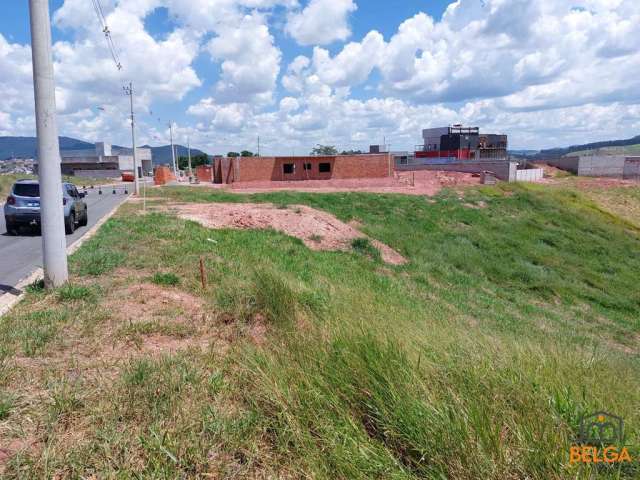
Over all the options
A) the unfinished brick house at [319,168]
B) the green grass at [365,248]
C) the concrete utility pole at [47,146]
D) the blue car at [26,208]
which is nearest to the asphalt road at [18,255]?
the blue car at [26,208]

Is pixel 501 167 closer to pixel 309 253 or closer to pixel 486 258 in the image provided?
pixel 486 258

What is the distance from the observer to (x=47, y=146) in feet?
22.1

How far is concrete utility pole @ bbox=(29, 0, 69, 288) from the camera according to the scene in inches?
261

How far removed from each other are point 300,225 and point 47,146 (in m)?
11.0

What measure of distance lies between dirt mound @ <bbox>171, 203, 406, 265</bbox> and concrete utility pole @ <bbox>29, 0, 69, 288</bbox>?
8.88 meters

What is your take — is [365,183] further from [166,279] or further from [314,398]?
[314,398]

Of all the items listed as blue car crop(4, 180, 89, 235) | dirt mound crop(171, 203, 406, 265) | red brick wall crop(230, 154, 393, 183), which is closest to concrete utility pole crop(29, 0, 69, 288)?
dirt mound crop(171, 203, 406, 265)

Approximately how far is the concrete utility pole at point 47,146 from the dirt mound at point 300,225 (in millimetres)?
8876

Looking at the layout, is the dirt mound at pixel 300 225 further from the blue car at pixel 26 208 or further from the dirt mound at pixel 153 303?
the dirt mound at pixel 153 303

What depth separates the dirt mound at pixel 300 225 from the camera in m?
16.1

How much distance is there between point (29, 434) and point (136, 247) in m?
7.61

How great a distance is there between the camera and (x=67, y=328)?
5.23 m

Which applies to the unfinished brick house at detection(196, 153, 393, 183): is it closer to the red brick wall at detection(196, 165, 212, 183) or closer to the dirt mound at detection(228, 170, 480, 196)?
the dirt mound at detection(228, 170, 480, 196)

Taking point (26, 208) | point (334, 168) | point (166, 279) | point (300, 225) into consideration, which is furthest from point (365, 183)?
point (166, 279)
